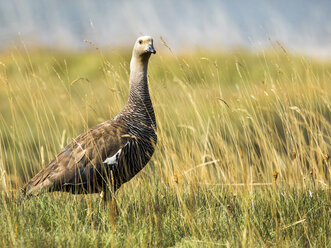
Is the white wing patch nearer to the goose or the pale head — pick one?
the goose

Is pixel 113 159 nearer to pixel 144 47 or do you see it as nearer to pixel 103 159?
pixel 103 159

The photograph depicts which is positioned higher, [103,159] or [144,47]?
[144,47]

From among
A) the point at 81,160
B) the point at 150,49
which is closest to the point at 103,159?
the point at 81,160

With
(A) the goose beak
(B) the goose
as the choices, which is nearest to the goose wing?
(B) the goose

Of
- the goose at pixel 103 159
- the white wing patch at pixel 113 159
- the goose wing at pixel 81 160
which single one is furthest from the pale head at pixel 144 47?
the white wing patch at pixel 113 159

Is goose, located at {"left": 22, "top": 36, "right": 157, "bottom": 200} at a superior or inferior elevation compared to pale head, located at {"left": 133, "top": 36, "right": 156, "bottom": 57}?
inferior

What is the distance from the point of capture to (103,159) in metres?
4.14

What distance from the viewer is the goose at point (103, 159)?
404cm

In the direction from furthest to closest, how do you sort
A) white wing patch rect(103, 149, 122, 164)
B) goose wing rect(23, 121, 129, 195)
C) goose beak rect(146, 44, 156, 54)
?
1. goose beak rect(146, 44, 156, 54)
2. white wing patch rect(103, 149, 122, 164)
3. goose wing rect(23, 121, 129, 195)

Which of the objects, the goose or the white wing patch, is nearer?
the goose

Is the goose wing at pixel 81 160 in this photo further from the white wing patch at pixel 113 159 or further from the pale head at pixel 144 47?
the pale head at pixel 144 47

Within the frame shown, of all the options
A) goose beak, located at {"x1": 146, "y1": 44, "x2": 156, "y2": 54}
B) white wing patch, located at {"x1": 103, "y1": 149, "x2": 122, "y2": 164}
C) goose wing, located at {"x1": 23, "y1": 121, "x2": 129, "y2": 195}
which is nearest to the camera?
goose wing, located at {"x1": 23, "y1": 121, "x2": 129, "y2": 195}

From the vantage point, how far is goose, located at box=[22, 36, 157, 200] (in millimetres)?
4039

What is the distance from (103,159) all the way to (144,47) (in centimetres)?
112
